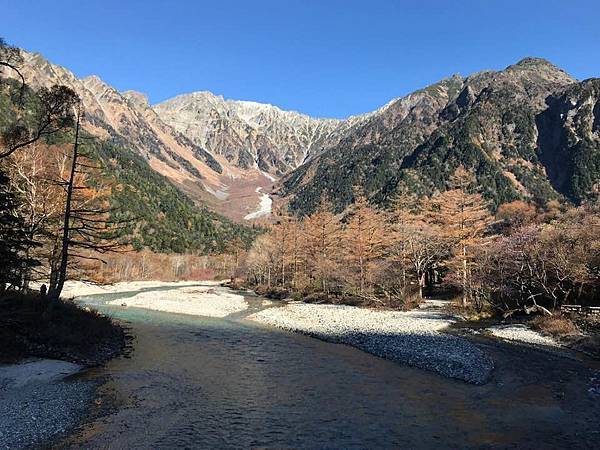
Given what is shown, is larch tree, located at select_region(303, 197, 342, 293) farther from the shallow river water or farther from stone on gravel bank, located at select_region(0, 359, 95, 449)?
stone on gravel bank, located at select_region(0, 359, 95, 449)

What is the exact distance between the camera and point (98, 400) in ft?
46.9

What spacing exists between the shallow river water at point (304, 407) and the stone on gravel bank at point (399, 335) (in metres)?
1.31

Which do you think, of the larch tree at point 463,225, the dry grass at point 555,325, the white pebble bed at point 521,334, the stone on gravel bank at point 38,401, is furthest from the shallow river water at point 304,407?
the larch tree at point 463,225

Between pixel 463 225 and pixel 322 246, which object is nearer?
pixel 463 225

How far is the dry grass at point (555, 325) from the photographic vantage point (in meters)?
27.2

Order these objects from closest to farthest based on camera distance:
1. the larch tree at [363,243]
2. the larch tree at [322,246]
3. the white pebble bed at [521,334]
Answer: the white pebble bed at [521,334], the larch tree at [363,243], the larch tree at [322,246]

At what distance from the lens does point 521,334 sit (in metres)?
28.0

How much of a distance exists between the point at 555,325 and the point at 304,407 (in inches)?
852

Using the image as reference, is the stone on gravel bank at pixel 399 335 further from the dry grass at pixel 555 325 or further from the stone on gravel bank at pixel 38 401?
the stone on gravel bank at pixel 38 401

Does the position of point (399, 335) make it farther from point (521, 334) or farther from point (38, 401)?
point (38, 401)

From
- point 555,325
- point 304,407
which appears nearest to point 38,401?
point 304,407

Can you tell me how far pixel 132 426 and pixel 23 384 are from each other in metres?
5.28

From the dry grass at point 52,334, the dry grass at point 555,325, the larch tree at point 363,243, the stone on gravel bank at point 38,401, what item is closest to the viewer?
the stone on gravel bank at point 38,401

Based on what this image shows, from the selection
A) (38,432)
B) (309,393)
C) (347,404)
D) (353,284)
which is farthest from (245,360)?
(353,284)
